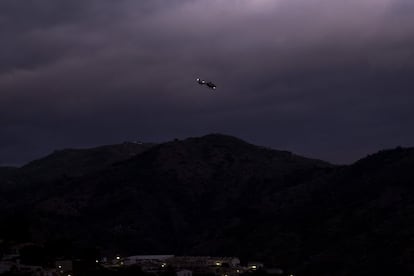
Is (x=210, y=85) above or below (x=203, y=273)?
above

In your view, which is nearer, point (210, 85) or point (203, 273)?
point (210, 85)

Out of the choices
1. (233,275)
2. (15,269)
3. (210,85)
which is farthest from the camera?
(233,275)

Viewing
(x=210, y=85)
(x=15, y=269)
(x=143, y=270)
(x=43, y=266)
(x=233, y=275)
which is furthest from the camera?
(x=233, y=275)

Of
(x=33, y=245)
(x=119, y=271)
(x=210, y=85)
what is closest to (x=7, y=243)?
(x=33, y=245)

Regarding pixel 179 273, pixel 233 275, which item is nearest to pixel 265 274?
pixel 233 275

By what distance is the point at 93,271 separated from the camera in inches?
6545

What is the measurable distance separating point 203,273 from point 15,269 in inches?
1933

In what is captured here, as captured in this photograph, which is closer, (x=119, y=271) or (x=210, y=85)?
(x=210, y=85)

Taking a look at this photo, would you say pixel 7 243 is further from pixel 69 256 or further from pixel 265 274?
pixel 265 274

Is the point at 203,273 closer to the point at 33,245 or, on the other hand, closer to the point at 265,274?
the point at 265,274

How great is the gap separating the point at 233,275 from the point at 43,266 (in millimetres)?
45690

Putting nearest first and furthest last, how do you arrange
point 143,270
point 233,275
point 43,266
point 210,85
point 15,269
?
point 210,85 < point 15,269 < point 43,266 < point 143,270 < point 233,275

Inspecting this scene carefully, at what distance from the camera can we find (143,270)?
188m

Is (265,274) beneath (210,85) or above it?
beneath
